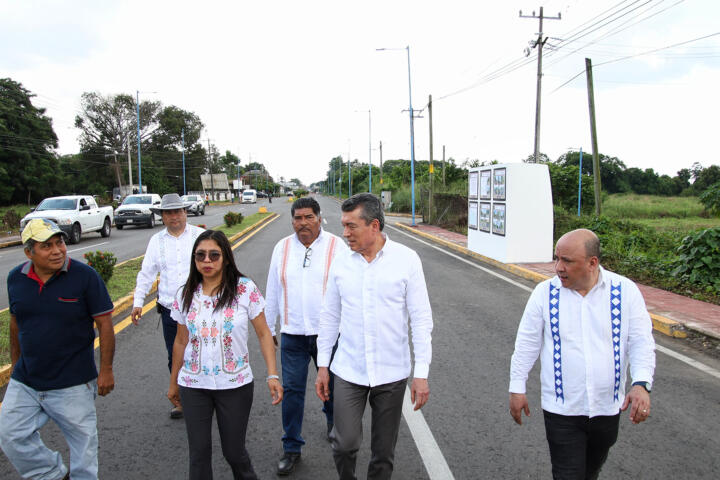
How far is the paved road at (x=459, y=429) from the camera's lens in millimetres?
3334

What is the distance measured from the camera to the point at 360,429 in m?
2.66

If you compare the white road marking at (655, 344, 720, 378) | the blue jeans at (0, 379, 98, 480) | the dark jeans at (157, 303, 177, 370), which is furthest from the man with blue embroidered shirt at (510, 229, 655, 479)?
the white road marking at (655, 344, 720, 378)

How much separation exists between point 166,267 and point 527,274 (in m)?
8.50

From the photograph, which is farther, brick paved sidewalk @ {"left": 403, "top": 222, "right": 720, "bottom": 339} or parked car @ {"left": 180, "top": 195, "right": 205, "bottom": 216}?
parked car @ {"left": 180, "top": 195, "right": 205, "bottom": 216}

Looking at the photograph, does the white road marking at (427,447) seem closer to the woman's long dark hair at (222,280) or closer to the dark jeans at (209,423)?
the dark jeans at (209,423)

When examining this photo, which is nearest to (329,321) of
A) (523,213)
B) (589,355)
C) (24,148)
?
(589,355)

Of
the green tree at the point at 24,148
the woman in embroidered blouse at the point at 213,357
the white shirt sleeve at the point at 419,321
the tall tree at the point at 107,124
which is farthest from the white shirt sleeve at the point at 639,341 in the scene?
the tall tree at the point at 107,124

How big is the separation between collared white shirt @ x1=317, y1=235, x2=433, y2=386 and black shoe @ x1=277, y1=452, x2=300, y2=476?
953 mm

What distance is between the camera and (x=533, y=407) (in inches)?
169

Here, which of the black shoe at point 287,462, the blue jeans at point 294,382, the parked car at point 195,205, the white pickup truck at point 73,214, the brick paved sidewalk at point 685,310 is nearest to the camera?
the black shoe at point 287,462

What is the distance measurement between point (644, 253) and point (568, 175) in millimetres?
21222

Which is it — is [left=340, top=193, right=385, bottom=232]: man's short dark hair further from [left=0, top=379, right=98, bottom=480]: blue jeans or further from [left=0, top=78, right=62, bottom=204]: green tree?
[left=0, top=78, right=62, bottom=204]: green tree

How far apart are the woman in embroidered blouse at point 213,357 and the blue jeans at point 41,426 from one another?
24.1 inches

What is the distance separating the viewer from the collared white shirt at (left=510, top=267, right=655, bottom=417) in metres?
2.41
